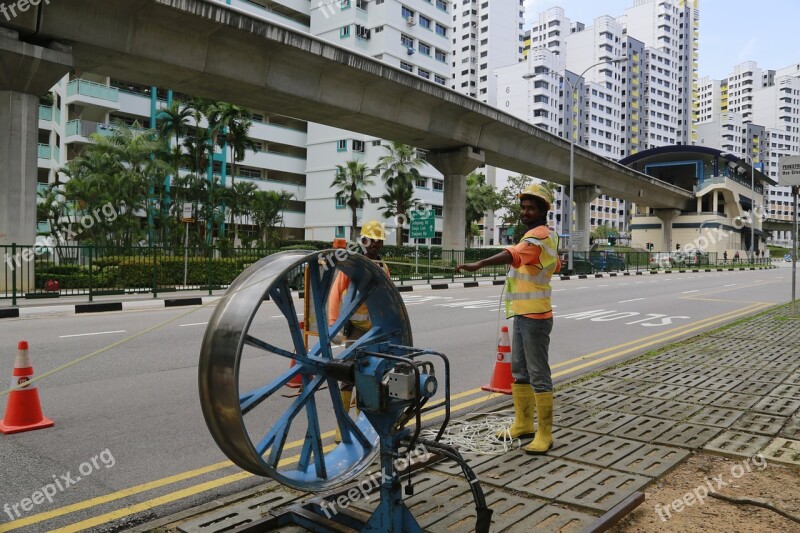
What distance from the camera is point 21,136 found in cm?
1694

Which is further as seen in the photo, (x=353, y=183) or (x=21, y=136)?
(x=353, y=183)

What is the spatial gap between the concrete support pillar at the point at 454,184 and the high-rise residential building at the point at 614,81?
253 ft

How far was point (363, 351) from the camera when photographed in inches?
121

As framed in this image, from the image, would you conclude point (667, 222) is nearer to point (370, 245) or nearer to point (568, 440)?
point (568, 440)

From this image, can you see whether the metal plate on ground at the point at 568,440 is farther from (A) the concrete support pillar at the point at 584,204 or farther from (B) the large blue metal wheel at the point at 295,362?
(A) the concrete support pillar at the point at 584,204

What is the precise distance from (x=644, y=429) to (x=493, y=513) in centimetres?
221

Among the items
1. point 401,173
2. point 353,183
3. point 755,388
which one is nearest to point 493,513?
point 755,388

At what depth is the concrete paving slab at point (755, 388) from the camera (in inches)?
258

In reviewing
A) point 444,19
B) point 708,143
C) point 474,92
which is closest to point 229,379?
point 444,19

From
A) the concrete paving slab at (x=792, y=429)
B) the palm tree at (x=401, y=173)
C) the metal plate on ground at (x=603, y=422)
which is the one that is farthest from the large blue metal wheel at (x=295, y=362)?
the palm tree at (x=401, y=173)

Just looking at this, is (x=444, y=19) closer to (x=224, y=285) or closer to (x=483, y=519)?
(x=224, y=285)

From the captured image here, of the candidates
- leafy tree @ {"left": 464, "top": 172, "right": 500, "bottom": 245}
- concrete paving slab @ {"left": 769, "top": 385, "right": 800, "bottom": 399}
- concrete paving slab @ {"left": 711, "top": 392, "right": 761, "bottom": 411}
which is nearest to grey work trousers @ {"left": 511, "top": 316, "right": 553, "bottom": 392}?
concrete paving slab @ {"left": 711, "top": 392, "right": 761, "bottom": 411}

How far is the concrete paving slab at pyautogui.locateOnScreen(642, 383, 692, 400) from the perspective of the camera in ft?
20.9

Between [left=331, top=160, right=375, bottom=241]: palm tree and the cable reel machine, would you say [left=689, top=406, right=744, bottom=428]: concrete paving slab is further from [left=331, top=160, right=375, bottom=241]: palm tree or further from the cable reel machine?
[left=331, top=160, right=375, bottom=241]: palm tree
